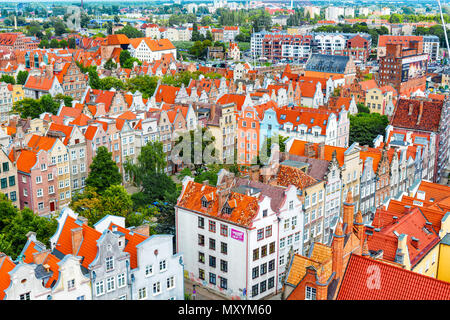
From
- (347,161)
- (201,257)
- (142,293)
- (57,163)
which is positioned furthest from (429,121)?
(142,293)

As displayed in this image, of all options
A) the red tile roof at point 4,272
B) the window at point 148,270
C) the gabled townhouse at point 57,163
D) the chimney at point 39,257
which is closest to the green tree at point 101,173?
the gabled townhouse at point 57,163

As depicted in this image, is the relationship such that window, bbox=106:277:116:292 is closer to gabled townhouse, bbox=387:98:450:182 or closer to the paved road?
the paved road

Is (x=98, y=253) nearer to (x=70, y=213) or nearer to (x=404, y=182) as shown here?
(x=70, y=213)

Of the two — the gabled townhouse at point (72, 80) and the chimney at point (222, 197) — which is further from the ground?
the gabled townhouse at point (72, 80)

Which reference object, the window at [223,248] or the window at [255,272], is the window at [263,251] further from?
the window at [223,248]

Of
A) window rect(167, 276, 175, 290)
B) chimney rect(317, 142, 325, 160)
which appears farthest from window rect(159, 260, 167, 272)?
chimney rect(317, 142, 325, 160)

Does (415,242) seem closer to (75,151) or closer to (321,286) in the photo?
(321,286)
